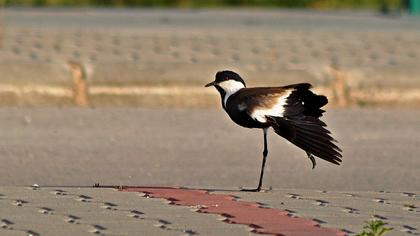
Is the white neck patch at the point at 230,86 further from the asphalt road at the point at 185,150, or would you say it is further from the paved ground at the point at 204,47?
the paved ground at the point at 204,47

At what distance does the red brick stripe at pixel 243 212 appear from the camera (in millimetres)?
6590

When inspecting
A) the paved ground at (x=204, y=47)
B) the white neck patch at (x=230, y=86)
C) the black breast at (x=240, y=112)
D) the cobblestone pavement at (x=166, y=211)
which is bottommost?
the cobblestone pavement at (x=166, y=211)

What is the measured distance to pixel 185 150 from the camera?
33.4ft

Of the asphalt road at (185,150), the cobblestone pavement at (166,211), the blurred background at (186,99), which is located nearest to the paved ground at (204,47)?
the blurred background at (186,99)

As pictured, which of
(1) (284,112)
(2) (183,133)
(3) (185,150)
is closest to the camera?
(1) (284,112)

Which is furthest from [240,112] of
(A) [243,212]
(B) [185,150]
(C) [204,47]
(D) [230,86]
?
(C) [204,47]

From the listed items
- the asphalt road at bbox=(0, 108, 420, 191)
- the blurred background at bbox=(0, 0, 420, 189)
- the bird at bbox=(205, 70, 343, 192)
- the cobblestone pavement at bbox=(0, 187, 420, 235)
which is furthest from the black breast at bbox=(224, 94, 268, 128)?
the blurred background at bbox=(0, 0, 420, 189)

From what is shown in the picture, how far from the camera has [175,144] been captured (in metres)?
10.4

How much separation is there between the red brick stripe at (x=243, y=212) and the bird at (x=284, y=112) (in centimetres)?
41

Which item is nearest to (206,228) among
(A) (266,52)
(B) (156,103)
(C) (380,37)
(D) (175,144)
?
Result: (D) (175,144)

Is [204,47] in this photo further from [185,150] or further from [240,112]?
[240,112]

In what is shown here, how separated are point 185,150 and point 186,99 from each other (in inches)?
93.6

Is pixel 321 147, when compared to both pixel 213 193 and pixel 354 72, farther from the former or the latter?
pixel 354 72

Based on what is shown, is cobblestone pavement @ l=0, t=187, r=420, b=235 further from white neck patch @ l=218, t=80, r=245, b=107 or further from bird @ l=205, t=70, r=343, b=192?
white neck patch @ l=218, t=80, r=245, b=107
